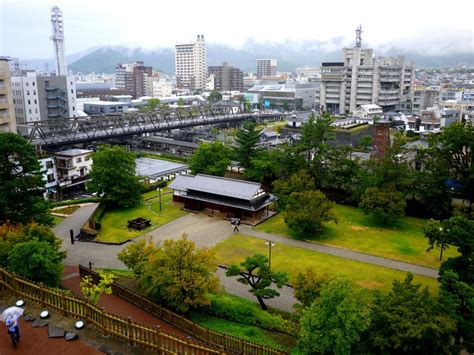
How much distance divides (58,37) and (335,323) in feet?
521

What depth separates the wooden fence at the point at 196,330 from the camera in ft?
51.6

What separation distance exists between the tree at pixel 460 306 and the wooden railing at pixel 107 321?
9.66m

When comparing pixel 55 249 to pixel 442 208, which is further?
pixel 442 208

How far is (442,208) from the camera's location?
34.0 m

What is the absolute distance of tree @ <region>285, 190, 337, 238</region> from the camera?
30.7 m

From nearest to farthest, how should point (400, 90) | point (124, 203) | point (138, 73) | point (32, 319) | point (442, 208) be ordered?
point (32, 319) < point (442, 208) < point (124, 203) < point (400, 90) < point (138, 73)

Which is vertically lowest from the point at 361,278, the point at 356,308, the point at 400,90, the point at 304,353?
the point at 361,278

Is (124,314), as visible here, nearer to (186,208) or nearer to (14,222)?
(14,222)

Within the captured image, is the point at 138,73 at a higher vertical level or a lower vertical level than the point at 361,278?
higher

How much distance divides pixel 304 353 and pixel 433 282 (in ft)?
44.4

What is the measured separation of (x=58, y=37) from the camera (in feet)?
483

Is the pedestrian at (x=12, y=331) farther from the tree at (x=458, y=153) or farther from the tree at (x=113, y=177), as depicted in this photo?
the tree at (x=458, y=153)

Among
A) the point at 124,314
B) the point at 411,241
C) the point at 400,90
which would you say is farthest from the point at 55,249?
the point at 400,90

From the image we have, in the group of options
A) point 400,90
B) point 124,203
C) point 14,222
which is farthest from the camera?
point 400,90
